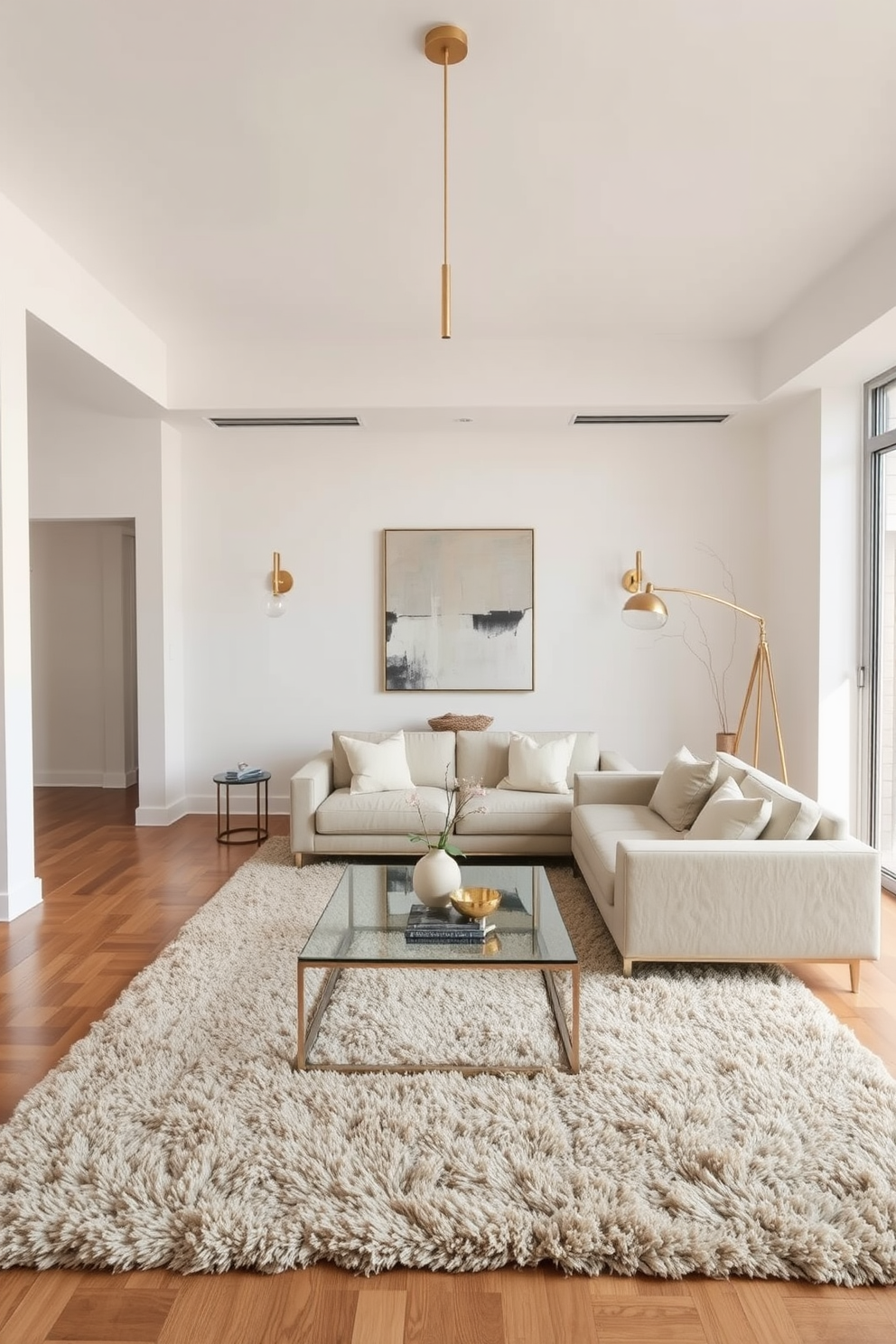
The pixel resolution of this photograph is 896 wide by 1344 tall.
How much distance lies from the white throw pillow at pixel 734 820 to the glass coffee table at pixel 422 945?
728mm

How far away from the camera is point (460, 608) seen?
20.8 feet

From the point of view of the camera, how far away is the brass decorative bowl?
3.02 metres

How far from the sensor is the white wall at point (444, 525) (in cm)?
631

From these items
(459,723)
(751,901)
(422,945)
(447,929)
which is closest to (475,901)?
(447,929)

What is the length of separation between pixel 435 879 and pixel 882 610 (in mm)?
3285

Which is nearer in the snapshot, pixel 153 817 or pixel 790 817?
pixel 790 817

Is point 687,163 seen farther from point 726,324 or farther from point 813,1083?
point 813,1083

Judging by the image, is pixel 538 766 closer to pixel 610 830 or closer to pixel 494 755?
pixel 494 755

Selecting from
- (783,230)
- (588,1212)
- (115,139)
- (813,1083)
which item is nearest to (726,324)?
(783,230)

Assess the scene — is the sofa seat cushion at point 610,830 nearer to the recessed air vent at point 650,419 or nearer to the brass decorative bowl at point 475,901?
the brass decorative bowl at point 475,901

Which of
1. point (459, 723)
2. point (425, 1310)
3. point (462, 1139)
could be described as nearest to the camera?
point (425, 1310)

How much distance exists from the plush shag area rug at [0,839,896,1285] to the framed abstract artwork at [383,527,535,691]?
3.16 meters

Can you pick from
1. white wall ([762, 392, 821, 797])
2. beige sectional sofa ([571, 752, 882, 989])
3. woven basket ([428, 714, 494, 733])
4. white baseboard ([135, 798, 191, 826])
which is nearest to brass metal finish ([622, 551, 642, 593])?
white wall ([762, 392, 821, 797])

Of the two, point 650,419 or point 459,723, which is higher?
point 650,419
